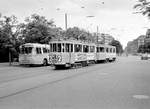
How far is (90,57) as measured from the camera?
1267 inches

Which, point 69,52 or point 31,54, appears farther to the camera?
point 31,54

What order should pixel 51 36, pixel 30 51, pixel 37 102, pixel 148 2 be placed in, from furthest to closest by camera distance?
pixel 51 36 → pixel 30 51 → pixel 148 2 → pixel 37 102

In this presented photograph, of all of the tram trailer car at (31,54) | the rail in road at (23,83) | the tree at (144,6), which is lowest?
the rail in road at (23,83)

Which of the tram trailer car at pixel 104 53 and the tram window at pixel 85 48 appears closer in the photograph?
the tram window at pixel 85 48

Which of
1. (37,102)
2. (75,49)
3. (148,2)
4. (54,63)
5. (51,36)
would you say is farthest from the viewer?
(51,36)

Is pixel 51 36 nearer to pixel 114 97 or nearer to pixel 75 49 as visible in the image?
pixel 75 49

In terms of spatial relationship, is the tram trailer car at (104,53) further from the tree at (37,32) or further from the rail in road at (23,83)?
the rail in road at (23,83)

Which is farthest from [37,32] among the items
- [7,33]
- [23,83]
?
[23,83]

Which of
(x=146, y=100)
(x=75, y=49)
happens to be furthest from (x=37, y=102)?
(x=75, y=49)

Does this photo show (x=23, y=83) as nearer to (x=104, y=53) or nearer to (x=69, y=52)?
(x=69, y=52)

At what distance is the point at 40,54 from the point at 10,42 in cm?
439

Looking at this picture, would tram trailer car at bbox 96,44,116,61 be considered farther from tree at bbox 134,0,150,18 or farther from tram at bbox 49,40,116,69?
tree at bbox 134,0,150,18

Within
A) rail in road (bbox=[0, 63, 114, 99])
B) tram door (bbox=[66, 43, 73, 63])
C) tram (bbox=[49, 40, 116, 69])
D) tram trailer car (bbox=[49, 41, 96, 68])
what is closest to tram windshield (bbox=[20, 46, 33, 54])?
tram (bbox=[49, 40, 116, 69])

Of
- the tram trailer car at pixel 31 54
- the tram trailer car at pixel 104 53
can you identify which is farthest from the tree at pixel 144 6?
the tram trailer car at pixel 104 53
